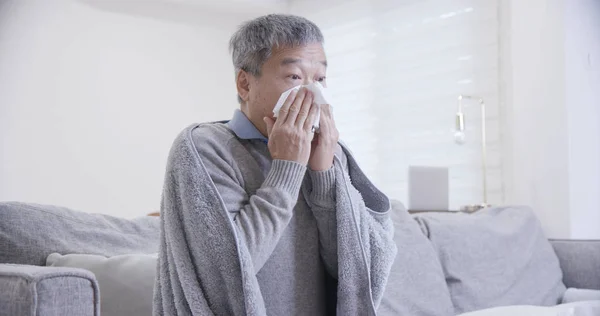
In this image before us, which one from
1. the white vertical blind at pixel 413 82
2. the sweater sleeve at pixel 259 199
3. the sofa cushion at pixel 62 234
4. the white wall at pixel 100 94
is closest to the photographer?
the sweater sleeve at pixel 259 199

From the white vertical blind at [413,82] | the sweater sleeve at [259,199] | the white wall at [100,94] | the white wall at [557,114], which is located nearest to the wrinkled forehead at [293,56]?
the sweater sleeve at [259,199]

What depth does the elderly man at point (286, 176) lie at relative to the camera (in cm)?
130

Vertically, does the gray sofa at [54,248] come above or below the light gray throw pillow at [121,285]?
above

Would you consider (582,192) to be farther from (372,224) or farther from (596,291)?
(372,224)

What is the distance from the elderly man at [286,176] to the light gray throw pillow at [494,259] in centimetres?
118

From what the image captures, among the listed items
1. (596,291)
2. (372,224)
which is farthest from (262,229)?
(596,291)

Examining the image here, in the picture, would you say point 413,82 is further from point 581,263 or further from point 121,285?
point 121,285

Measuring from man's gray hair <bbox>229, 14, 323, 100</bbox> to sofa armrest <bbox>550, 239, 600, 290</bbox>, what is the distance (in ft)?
6.46

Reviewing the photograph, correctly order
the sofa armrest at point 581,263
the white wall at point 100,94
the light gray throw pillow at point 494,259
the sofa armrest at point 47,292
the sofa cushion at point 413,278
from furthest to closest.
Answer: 1. the white wall at point 100,94
2. the sofa armrest at point 581,263
3. the light gray throw pillow at point 494,259
4. the sofa cushion at point 413,278
5. the sofa armrest at point 47,292

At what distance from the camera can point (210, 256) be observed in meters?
1.25

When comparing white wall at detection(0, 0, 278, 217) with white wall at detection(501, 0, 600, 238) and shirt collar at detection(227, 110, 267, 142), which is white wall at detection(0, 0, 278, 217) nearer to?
white wall at detection(501, 0, 600, 238)

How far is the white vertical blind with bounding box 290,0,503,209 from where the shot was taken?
402 cm

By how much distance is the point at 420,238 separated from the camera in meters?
2.50

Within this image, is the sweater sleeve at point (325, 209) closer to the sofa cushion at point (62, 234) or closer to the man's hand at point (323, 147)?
the man's hand at point (323, 147)
